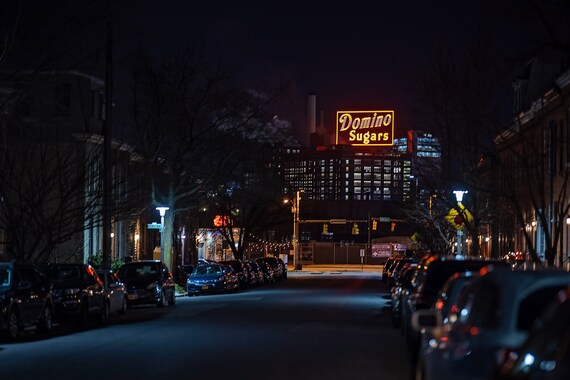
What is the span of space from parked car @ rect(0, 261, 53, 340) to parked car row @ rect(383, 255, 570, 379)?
451 inches

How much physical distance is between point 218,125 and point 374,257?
64.8 m

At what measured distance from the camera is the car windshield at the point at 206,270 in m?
45.8

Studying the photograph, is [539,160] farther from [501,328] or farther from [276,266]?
[276,266]

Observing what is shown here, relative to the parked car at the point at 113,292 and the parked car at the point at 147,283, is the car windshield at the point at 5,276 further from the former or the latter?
the parked car at the point at 147,283

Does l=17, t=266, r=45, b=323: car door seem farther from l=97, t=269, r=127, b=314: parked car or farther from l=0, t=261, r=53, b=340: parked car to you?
l=97, t=269, r=127, b=314: parked car

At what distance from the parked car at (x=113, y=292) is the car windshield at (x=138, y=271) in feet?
13.8

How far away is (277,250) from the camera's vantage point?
114438 millimetres

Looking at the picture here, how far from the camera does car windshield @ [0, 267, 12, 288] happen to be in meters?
20.8

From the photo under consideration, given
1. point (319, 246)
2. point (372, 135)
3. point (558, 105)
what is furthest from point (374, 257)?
point (558, 105)

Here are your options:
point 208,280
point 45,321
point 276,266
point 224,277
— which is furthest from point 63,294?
point 276,266

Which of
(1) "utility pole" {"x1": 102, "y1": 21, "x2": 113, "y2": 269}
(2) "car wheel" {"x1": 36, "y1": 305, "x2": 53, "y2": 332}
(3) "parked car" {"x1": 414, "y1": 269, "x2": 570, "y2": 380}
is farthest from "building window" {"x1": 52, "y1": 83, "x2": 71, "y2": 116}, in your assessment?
(3) "parked car" {"x1": 414, "y1": 269, "x2": 570, "y2": 380}

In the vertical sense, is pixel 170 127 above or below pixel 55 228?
above

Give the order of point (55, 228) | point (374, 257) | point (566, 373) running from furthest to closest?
point (374, 257), point (55, 228), point (566, 373)

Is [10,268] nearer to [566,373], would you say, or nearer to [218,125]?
[566,373]
